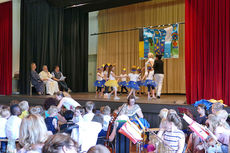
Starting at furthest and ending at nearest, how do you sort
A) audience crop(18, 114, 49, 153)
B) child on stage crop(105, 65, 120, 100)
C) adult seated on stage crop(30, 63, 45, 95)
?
adult seated on stage crop(30, 63, 45, 95), child on stage crop(105, 65, 120, 100), audience crop(18, 114, 49, 153)

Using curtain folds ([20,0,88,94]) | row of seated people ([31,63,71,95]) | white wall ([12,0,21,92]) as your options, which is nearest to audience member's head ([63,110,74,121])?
row of seated people ([31,63,71,95])

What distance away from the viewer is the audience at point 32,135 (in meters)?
2.01

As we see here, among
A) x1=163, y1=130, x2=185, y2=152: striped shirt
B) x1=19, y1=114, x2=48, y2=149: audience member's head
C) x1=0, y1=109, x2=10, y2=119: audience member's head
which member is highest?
x1=19, y1=114, x2=48, y2=149: audience member's head

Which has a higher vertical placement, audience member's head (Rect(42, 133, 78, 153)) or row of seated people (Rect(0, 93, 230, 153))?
audience member's head (Rect(42, 133, 78, 153))

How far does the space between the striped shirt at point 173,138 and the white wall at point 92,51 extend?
433 inches

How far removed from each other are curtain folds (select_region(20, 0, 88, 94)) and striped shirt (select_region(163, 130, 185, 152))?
8202 mm

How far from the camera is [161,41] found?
10094 mm

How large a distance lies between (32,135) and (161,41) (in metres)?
8.62

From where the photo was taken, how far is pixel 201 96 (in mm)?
6496

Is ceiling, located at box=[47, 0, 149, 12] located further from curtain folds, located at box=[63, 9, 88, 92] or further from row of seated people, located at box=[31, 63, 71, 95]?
row of seated people, located at box=[31, 63, 71, 95]

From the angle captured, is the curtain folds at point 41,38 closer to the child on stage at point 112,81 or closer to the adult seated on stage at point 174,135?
the child on stage at point 112,81

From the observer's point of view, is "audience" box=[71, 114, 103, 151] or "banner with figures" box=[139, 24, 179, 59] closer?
"audience" box=[71, 114, 103, 151]

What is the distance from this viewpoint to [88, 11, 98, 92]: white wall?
13.9 meters

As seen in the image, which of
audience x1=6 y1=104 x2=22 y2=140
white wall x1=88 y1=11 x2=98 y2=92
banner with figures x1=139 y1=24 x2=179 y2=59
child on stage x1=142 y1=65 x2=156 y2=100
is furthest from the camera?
white wall x1=88 y1=11 x2=98 y2=92
